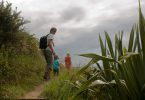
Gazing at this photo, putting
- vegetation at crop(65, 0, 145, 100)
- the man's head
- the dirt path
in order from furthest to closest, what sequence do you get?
the man's head, the dirt path, vegetation at crop(65, 0, 145, 100)

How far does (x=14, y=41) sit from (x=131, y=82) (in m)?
12.0

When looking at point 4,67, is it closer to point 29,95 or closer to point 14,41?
point 29,95

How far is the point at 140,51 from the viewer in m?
4.78

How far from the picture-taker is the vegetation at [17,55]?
12930 mm

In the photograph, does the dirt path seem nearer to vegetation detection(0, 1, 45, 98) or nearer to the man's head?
vegetation detection(0, 1, 45, 98)

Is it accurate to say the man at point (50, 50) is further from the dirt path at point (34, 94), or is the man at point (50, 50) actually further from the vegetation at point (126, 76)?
the vegetation at point (126, 76)

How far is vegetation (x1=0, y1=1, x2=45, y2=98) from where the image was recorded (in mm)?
12930

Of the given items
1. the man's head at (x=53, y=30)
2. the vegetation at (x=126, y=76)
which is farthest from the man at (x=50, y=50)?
the vegetation at (x=126, y=76)

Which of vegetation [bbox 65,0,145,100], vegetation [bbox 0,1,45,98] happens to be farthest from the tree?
vegetation [bbox 65,0,145,100]

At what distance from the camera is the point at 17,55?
1600 centimetres

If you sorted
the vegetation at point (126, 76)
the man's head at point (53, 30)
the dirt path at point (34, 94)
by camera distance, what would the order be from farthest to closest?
the man's head at point (53, 30) < the dirt path at point (34, 94) < the vegetation at point (126, 76)

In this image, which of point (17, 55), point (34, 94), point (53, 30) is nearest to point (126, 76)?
point (34, 94)

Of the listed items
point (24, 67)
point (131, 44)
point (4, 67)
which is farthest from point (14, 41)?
point (131, 44)

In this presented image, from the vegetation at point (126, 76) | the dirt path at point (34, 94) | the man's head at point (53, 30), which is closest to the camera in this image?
the vegetation at point (126, 76)
